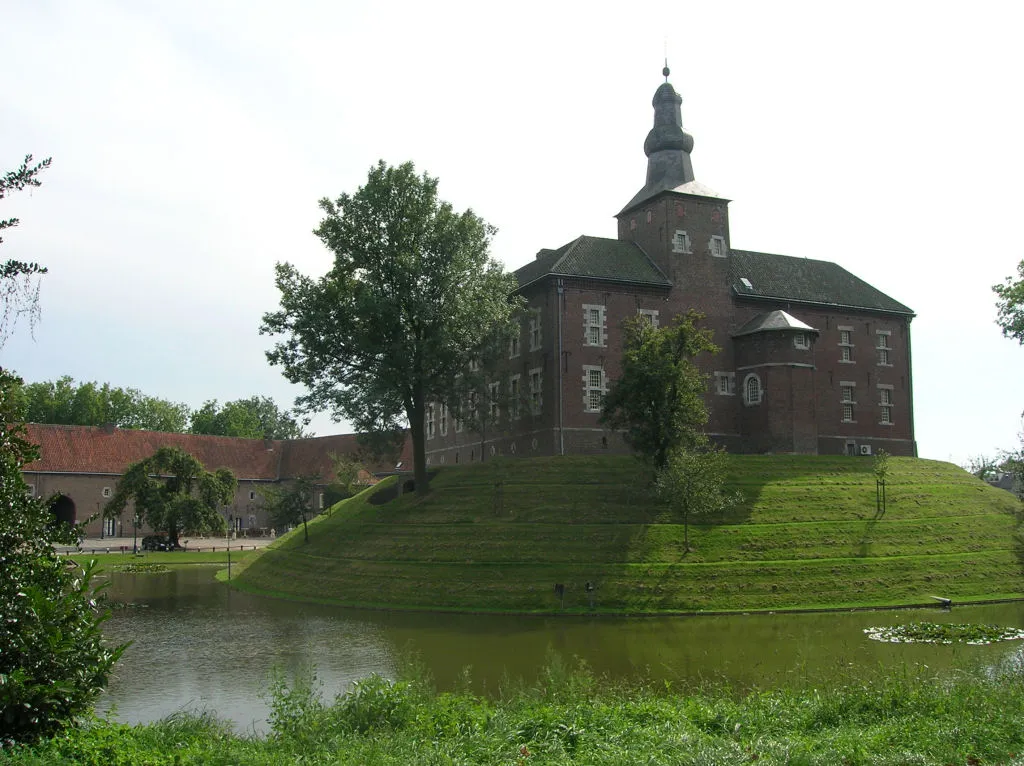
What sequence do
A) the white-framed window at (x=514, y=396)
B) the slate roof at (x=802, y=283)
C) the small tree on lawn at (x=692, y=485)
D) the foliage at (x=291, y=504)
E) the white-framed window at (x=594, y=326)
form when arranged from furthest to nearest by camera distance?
the slate roof at (x=802, y=283)
the foliage at (x=291, y=504)
the white-framed window at (x=594, y=326)
the white-framed window at (x=514, y=396)
the small tree on lawn at (x=692, y=485)

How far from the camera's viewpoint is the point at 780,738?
37.3 ft

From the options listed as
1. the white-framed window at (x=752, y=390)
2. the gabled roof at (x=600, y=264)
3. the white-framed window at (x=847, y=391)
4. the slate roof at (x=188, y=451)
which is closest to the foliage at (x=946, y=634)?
the white-framed window at (x=752, y=390)

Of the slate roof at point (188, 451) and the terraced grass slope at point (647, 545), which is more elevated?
the slate roof at point (188, 451)

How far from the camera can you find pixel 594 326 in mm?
50375

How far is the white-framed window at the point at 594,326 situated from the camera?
5006cm

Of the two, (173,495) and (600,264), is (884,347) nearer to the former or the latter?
(600,264)

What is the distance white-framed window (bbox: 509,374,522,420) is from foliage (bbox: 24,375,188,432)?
56381 mm

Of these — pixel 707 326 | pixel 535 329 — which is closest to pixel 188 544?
pixel 535 329

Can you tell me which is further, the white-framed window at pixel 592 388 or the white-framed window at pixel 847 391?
the white-framed window at pixel 847 391

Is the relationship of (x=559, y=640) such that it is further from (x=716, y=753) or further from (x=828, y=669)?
(x=716, y=753)

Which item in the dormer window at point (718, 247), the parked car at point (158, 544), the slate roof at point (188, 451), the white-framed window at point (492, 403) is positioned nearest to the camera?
the white-framed window at point (492, 403)

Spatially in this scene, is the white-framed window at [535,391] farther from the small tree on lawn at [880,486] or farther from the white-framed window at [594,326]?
the small tree on lawn at [880,486]

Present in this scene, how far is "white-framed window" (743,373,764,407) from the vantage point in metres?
51.5

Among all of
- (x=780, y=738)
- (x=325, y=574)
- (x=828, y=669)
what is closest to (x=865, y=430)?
(x=325, y=574)
